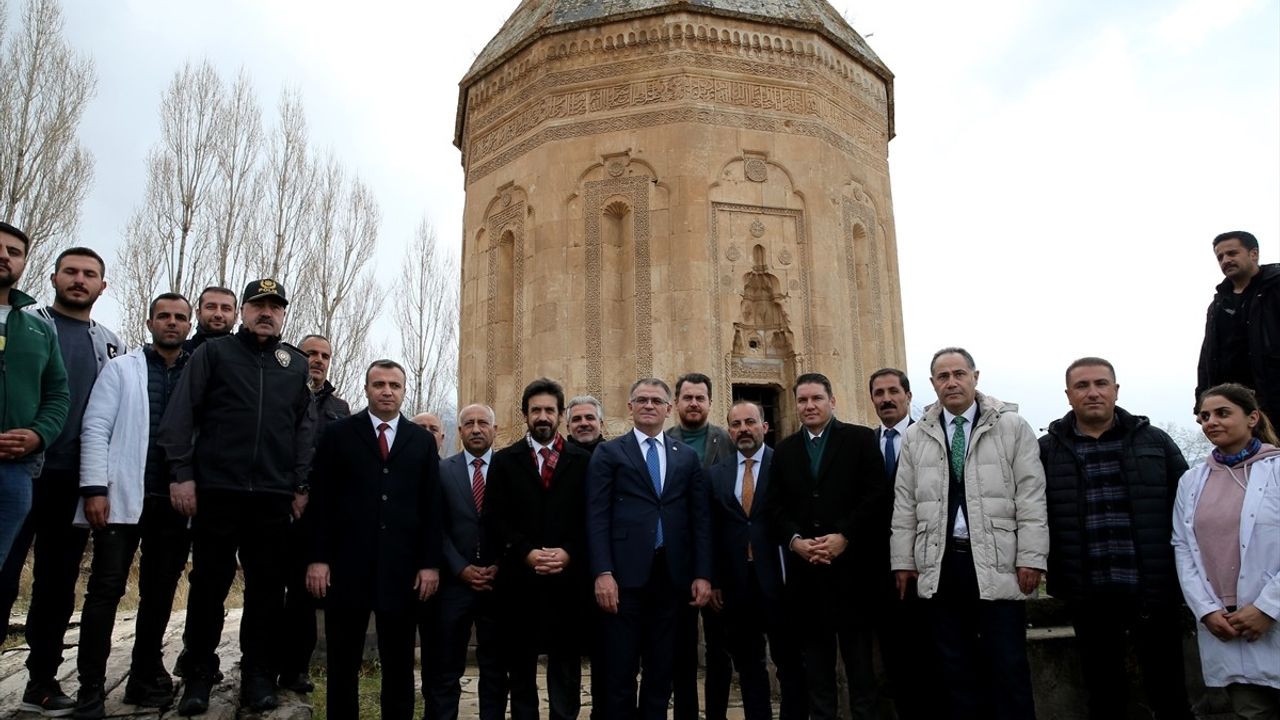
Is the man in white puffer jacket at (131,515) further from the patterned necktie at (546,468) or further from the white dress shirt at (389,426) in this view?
the patterned necktie at (546,468)

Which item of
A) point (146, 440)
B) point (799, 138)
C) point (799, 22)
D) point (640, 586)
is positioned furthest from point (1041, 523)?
point (799, 22)

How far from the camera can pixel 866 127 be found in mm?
11586

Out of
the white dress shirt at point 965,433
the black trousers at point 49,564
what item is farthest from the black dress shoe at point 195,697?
the white dress shirt at point 965,433

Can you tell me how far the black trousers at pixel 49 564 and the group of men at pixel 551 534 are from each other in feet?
0.04

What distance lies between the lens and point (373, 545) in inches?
158

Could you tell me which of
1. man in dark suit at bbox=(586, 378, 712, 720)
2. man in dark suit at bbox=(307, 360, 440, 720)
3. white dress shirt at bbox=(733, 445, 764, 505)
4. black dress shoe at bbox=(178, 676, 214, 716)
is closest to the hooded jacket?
white dress shirt at bbox=(733, 445, 764, 505)

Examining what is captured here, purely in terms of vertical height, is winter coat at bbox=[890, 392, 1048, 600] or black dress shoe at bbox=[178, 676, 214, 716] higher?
winter coat at bbox=[890, 392, 1048, 600]

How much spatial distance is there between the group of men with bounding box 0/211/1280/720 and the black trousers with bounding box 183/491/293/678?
Answer: 14mm

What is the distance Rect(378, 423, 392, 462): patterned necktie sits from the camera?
13.6ft

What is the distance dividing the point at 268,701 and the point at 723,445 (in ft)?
9.55

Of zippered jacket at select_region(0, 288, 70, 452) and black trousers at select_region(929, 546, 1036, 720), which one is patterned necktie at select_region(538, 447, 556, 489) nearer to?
black trousers at select_region(929, 546, 1036, 720)

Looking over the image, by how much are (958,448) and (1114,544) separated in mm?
796

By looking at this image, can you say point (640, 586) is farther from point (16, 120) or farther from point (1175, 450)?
point (16, 120)

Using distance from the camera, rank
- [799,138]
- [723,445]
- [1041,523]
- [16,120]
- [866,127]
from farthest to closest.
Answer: [16,120]
[866,127]
[799,138]
[723,445]
[1041,523]
